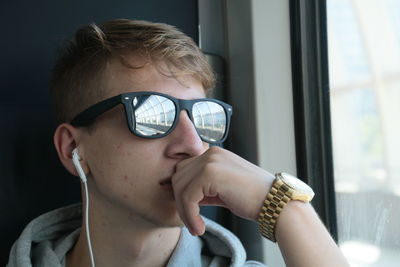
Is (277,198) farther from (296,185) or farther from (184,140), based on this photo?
(184,140)

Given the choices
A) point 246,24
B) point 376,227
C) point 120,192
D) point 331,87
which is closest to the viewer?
point 120,192

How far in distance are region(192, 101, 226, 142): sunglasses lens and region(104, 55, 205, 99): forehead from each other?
5 cm

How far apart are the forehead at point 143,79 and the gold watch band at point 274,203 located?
371 millimetres

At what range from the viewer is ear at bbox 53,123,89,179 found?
3.92ft

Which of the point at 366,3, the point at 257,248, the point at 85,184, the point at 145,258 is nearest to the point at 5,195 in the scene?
the point at 85,184

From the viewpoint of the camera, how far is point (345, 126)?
1.30m

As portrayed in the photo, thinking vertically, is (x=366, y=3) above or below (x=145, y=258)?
above

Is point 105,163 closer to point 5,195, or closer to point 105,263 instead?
point 105,263

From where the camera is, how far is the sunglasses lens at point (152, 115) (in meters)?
1.06

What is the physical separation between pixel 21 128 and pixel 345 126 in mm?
1107

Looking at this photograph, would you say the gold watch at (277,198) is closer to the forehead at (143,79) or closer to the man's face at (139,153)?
the man's face at (139,153)

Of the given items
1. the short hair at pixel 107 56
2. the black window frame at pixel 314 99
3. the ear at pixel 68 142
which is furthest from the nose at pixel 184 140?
the black window frame at pixel 314 99

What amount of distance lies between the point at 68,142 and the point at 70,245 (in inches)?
14.7

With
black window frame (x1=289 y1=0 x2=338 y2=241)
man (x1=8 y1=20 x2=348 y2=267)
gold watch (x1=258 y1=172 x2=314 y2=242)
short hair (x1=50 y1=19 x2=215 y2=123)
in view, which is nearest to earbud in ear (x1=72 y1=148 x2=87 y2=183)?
man (x1=8 y1=20 x2=348 y2=267)
